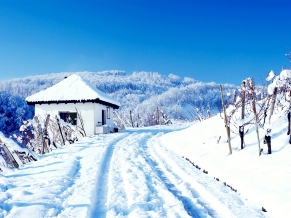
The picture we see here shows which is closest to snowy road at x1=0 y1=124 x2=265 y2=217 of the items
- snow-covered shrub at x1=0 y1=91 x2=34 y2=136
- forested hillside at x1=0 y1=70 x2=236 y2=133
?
snow-covered shrub at x1=0 y1=91 x2=34 y2=136

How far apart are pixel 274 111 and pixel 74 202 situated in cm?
698

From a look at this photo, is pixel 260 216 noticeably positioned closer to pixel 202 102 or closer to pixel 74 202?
pixel 74 202

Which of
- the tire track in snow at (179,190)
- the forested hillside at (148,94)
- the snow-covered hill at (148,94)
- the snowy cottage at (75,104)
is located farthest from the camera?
the snow-covered hill at (148,94)

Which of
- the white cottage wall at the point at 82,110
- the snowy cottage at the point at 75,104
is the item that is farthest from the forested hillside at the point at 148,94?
the white cottage wall at the point at 82,110

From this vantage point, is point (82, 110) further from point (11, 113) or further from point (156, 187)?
point (11, 113)

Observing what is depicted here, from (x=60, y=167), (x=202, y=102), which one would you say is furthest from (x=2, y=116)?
(x=202, y=102)

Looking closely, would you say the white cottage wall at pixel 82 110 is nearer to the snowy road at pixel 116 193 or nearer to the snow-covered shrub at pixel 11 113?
the snowy road at pixel 116 193

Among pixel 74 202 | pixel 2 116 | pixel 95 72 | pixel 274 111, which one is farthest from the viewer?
pixel 95 72

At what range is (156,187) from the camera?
4.95 m

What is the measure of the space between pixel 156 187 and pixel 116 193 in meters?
0.84

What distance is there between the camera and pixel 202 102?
91.1 m

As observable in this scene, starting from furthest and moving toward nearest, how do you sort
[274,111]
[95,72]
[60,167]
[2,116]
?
1. [95,72]
2. [2,116]
3. [274,111]
4. [60,167]

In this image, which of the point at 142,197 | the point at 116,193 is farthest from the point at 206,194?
the point at 116,193

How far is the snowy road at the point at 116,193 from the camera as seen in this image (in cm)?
372
